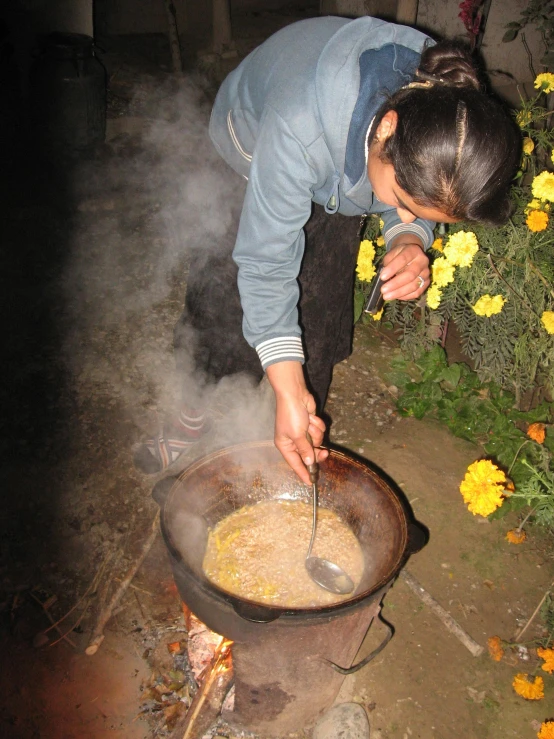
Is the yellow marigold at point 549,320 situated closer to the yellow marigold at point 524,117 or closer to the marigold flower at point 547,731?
the yellow marigold at point 524,117

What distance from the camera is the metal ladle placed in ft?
6.31

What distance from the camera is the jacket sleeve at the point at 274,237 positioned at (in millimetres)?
1563

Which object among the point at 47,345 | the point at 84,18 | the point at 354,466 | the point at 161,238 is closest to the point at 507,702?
the point at 354,466

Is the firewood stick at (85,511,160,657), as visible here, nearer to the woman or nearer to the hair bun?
the woman

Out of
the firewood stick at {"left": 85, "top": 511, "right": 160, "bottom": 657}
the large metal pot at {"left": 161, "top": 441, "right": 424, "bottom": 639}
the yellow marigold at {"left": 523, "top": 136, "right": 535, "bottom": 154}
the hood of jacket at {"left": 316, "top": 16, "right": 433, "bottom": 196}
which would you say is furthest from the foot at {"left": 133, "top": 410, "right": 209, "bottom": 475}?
the yellow marigold at {"left": 523, "top": 136, "right": 535, "bottom": 154}

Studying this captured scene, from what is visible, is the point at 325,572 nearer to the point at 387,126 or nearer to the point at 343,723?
the point at 343,723

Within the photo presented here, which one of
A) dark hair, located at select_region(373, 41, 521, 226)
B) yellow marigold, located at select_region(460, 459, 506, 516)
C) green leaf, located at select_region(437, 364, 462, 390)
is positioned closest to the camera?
dark hair, located at select_region(373, 41, 521, 226)

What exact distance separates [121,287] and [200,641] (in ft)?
10.4

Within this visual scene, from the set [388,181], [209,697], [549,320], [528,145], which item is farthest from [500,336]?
[209,697]

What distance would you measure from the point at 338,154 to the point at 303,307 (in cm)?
88

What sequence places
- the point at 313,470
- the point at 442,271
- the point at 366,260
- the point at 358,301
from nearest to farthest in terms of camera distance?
the point at 313,470 → the point at 442,271 → the point at 366,260 → the point at 358,301

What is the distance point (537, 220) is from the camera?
8.80ft

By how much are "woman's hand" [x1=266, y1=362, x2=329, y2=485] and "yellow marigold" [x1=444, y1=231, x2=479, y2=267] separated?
1.34 metres

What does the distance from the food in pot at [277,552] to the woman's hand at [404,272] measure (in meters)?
→ 0.91
